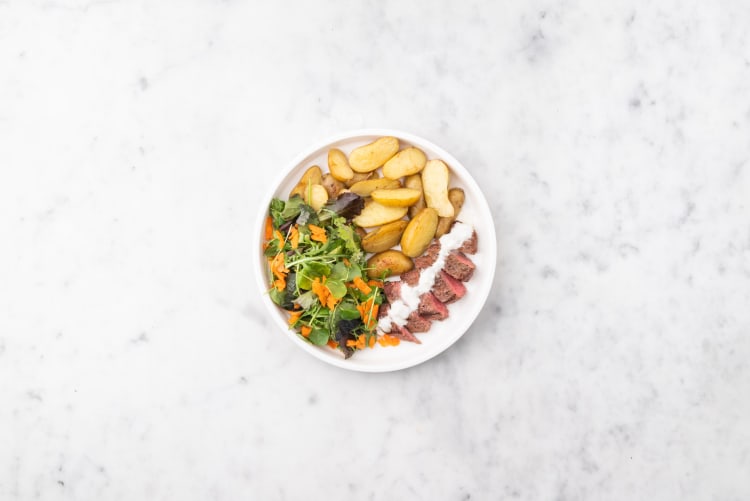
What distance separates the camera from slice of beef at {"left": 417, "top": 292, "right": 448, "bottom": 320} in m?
1.84

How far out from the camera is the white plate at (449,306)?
1.83 metres

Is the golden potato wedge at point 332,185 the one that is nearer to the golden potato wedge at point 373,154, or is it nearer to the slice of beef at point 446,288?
the golden potato wedge at point 373,154

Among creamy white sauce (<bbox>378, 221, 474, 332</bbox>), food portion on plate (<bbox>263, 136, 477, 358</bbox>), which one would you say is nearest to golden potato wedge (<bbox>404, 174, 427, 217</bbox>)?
food portion on plate (<bbox>263, 136, 477, 358</bbox>)

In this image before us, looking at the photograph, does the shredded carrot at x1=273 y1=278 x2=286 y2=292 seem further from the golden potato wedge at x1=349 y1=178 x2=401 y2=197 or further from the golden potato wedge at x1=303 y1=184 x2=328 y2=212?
the golden potato wedge at x1=349 y1=178 x2=401 y2=197

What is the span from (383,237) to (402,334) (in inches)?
11.5

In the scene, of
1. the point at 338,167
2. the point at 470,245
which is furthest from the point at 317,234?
the point at 470,245

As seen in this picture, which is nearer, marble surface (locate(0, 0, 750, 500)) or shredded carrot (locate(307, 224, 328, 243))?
shredded carrot (locate(307, 224, 328, 243))

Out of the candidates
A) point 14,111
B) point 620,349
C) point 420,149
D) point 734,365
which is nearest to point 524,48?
point 420,149

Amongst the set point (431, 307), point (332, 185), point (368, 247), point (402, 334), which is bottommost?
point (402, 334)

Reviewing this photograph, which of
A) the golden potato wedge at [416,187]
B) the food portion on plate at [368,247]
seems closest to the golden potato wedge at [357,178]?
the food portion on plate at [368,247]

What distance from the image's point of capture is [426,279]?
6.00ft

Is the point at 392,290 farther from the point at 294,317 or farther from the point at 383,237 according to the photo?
the point at 294,317

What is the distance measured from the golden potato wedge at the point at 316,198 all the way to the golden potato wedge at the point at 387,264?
0.71 feet

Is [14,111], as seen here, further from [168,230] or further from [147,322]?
[147,322]
